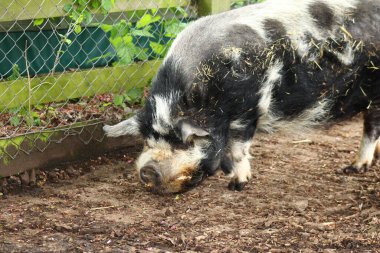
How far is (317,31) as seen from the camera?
16.5 ft

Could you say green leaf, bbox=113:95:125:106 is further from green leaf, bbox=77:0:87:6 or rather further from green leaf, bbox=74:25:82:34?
green leaf, bbox=77:0:87:6

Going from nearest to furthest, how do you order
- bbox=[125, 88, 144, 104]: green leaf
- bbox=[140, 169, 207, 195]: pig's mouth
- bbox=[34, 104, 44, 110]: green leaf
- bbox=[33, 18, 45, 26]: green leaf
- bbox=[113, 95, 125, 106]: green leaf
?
bbox=[140, 169, 207, 195]: pig's mouth
bbox=[33, 18, 45, 26]: green leaf
bbox=[34, 104, 44, 110]: green leaf
bbox=[113, 95, 125, 106]: green leaf
bbox=[125, 88, 144, 104]: green leaf

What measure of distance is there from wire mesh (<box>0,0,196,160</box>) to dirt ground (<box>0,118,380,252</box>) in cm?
40

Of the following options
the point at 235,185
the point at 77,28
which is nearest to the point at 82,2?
the point at 77,28

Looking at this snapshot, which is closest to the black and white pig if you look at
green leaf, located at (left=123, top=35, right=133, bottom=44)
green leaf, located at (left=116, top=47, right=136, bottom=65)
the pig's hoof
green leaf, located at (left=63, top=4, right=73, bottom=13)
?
the pig's hoof

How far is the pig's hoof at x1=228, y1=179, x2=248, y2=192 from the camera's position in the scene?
528 centimetres

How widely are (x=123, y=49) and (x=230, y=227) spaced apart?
1876mm

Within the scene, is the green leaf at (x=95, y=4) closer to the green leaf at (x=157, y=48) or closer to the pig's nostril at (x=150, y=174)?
the green leaf at (x=157, y=48)

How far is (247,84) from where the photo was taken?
4.75m

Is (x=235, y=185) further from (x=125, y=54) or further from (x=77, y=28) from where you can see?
(x=77, y=28)

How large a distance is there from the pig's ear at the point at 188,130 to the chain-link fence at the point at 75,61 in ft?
3.72

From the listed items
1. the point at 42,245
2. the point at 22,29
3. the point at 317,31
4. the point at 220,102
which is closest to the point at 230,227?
the point at 220,102

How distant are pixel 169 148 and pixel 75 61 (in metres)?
1.41

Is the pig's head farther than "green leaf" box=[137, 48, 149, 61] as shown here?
No
